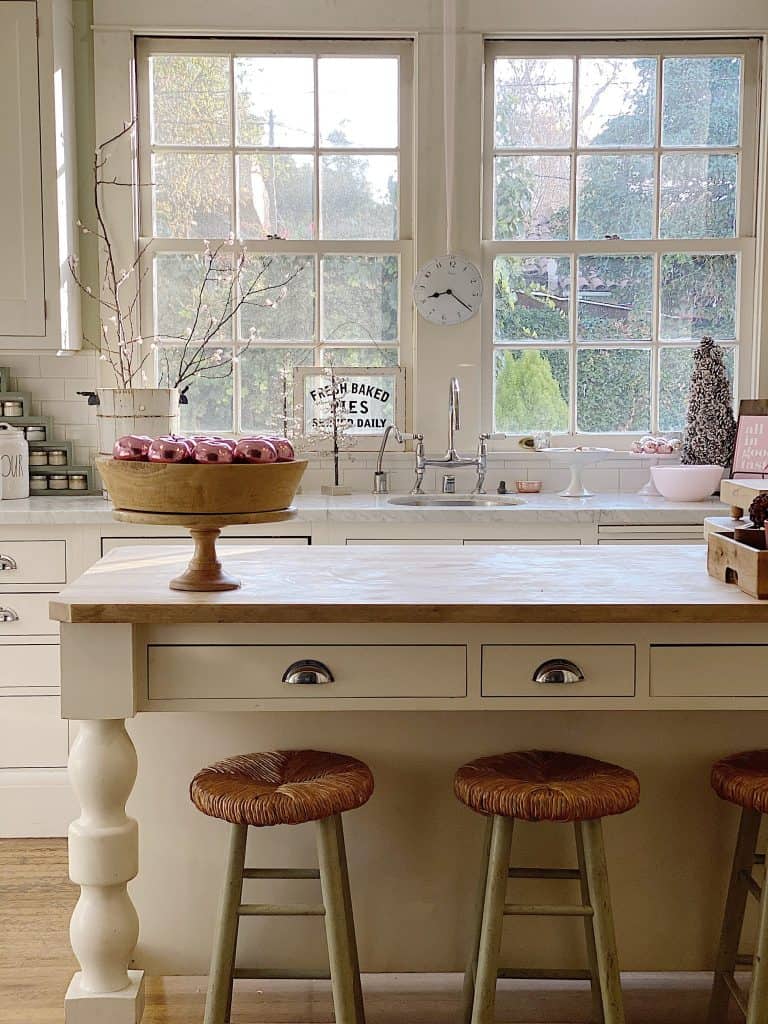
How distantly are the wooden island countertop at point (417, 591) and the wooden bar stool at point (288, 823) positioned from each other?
1.12ft

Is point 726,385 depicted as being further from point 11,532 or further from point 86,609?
point 86,609

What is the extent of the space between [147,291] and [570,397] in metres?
1.91

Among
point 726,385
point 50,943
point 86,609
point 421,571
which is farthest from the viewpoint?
point 726,385

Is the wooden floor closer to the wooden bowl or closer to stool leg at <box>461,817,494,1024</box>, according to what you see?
stool leg at <box>461,817,494,1024</box>

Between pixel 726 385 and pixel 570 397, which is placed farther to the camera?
pixel 570 397

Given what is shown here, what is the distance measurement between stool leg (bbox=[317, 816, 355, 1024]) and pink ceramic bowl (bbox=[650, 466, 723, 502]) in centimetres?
270

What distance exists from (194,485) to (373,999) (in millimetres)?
1394

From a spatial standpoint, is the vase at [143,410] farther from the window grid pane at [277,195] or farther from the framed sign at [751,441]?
the framed sign at [751,441]

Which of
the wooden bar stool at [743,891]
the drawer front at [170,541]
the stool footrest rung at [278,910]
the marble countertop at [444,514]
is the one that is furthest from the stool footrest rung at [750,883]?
the drawer front at [170,541]

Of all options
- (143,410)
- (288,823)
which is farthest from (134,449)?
(143,410)

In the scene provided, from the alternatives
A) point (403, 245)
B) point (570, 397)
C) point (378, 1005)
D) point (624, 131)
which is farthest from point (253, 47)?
point (378, 1005)

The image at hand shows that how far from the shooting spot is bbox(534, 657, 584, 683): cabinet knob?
2336 millimetres

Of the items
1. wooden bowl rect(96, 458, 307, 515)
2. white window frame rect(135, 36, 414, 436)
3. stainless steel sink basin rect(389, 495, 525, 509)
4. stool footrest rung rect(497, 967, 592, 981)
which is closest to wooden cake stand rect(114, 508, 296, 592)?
wooden bowl rect(96, 458, 307, 515)

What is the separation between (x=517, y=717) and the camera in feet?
8.87
